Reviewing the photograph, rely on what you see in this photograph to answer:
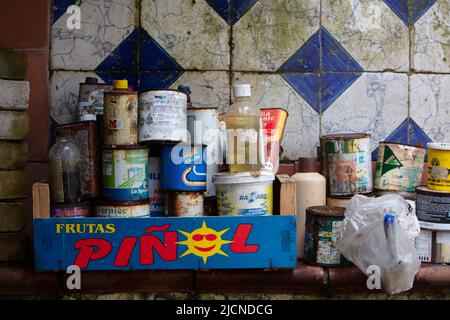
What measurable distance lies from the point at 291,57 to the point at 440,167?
98 cm

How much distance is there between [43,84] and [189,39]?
0.78 m

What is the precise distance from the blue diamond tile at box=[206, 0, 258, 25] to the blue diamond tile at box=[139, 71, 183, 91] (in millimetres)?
387

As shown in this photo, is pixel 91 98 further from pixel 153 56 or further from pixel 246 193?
pixel 246 193

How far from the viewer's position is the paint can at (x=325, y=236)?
8.07 feet

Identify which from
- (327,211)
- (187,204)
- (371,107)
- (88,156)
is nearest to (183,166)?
(187,204)

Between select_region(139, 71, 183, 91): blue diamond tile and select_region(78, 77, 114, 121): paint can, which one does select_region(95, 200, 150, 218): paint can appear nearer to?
select_region(78, 77, 114, 121): paint can

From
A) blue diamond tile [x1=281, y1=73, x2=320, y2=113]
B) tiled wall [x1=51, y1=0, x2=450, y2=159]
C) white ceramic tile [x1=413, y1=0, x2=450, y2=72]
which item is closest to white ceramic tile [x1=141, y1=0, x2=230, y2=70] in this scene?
tiled wall [x1=51, y1=0, x2=450, y2=159]

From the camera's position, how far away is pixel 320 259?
2.49 metres

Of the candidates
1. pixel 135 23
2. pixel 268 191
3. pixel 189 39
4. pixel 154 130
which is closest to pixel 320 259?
pixel 268 191

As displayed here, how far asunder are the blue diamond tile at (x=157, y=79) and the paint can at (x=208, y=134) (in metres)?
0.54

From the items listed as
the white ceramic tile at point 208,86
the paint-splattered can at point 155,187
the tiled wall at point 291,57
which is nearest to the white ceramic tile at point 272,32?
the tiled wall at point 291,57

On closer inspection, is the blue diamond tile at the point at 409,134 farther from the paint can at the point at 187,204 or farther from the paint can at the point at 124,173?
the paint can at the point at 124,173

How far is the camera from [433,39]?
3.17 metres

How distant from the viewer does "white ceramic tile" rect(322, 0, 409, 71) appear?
10.3 feet
